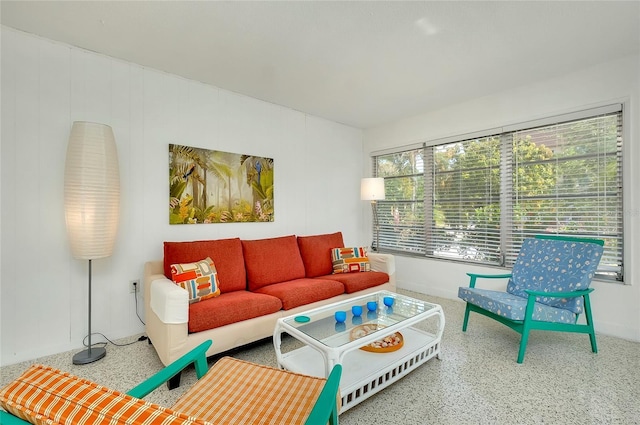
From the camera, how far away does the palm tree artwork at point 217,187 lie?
9.73 ft

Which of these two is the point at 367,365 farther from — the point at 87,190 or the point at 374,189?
the point at 374,189

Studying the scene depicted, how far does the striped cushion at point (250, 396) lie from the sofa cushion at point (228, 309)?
0.73m

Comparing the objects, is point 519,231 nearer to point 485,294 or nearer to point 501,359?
point 485,294

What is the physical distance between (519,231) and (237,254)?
3.09 metres

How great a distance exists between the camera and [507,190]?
3.42m

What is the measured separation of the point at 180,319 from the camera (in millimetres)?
1981

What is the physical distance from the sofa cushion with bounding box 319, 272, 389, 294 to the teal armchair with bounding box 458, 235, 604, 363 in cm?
87

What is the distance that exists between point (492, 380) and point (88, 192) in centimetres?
314

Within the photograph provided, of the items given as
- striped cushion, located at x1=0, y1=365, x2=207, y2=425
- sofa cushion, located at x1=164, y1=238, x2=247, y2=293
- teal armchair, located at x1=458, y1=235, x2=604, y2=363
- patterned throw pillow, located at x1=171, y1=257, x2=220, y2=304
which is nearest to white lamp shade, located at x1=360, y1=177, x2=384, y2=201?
teal armchair, located at x1=458, y1=235, x2=604, y2=363

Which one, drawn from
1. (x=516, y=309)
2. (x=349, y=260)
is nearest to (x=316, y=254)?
(x=349, y=260)

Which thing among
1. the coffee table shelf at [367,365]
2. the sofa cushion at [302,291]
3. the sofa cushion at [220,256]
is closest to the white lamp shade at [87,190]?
the sofa cushion at [220,256]

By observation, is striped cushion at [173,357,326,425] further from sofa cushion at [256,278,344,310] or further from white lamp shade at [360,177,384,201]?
white lamp shade at [360,177,384,201]

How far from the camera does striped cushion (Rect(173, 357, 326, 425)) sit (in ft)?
3.65

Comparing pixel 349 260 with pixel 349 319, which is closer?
pixel 349 319
